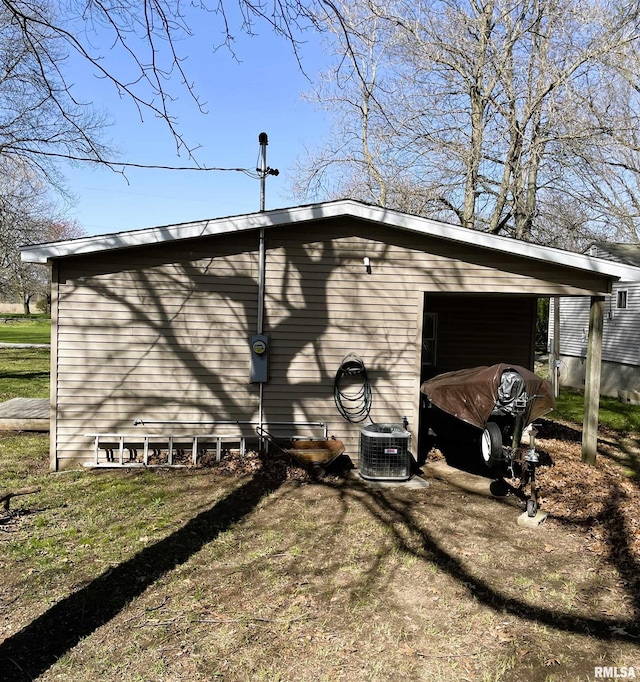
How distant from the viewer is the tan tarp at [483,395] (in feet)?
21.2

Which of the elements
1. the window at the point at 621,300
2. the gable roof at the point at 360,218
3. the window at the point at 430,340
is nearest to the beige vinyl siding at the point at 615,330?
the window at the point at 621,300

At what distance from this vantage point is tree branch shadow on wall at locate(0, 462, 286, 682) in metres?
3.45

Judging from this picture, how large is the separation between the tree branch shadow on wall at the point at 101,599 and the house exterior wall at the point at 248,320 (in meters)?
2.17

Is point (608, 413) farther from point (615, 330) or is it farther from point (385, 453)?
point (385, 453)

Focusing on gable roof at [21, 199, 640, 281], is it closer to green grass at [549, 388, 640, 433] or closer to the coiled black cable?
the coiled black cable

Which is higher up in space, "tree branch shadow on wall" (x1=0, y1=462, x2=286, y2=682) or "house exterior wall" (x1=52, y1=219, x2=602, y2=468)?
"house exterior wall" (x1=52, y1=219, x2=602, y2=468)

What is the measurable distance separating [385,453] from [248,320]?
2.76 meters

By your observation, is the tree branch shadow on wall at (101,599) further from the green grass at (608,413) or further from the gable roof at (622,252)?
the gable roof at (622,252)

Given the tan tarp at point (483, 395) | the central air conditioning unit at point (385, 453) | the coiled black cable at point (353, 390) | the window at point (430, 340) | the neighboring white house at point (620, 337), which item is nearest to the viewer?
the tan tarp at point (483, 395)

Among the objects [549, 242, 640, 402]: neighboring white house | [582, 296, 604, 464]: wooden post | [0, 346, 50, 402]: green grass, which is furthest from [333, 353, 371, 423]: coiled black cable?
[549, 242, 640, 402]: neighboring white house

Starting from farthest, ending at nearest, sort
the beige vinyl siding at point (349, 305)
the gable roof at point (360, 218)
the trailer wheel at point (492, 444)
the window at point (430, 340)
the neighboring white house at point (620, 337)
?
the neighboring white house at point (620, 337) → the window at point (430, 340) → the beige vinyl siding at point (349, 305) → the gable roof at point (360, 218) → the trailer wheel at point (492, 444)

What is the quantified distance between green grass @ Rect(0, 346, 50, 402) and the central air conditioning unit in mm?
10050

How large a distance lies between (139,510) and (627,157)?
843 inches

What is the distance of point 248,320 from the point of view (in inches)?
311
